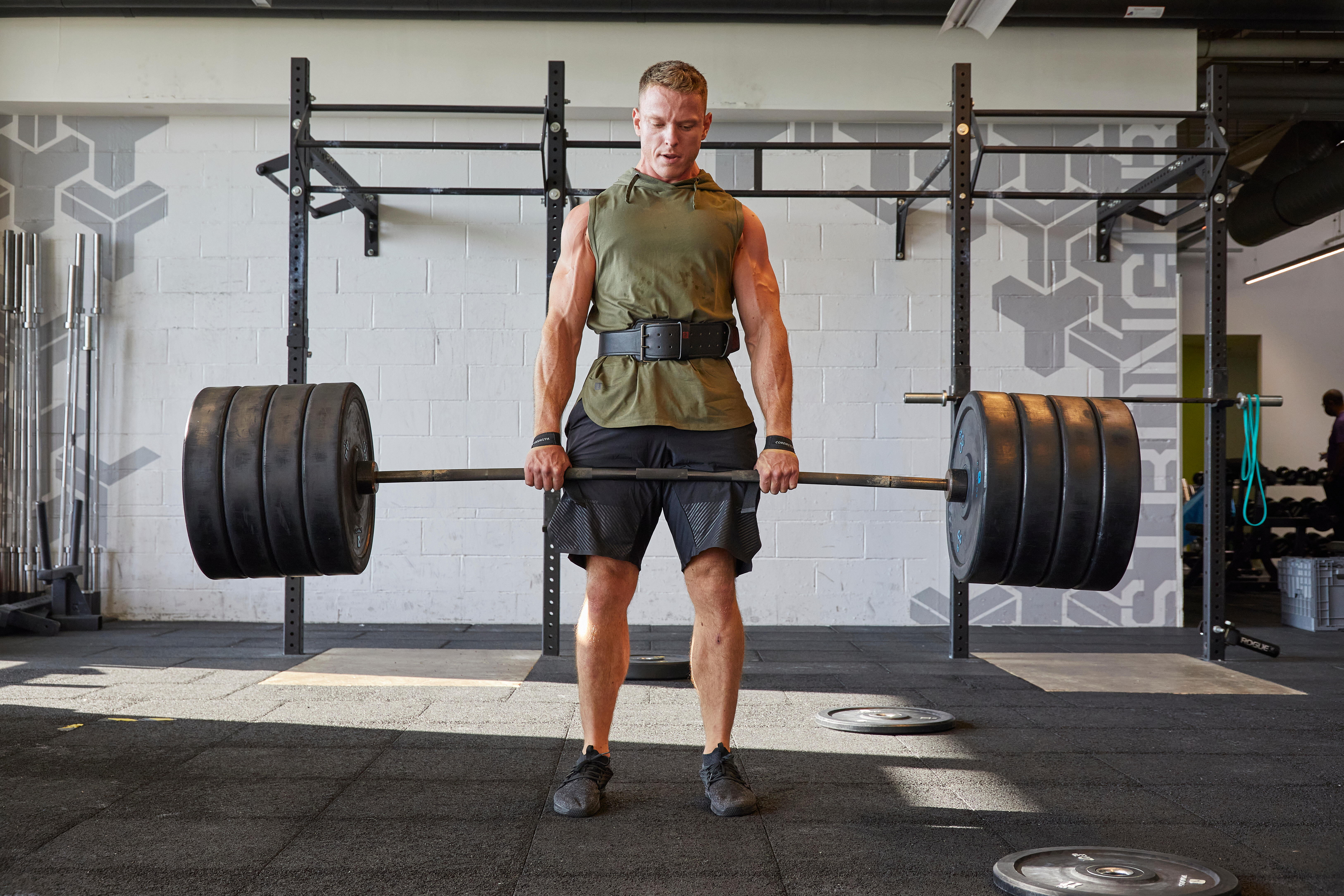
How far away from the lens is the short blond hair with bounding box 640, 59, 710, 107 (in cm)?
190

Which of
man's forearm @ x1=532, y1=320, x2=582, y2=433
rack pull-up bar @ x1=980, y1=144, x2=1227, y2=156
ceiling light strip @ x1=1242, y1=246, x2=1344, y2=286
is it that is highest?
ceiling light strip @ x1=1242, y1=246, x2=1344, y2=286

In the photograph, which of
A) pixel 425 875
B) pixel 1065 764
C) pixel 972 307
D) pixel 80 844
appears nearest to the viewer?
pixel 425 875

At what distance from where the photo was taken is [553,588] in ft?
12.1

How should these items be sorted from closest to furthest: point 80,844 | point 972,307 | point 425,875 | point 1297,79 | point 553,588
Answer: point 425,875 → point 80,844 → point 553,588 → point 972,307 → point 1297,79

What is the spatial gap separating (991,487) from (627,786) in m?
0.95

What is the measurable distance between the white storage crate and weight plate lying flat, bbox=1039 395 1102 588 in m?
3.63

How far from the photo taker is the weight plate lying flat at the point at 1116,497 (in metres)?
1.99

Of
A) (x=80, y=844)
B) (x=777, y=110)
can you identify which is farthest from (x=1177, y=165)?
(x=80, y=844)

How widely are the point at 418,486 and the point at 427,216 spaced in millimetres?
1311

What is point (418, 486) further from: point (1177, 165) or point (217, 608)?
point (1177, 165)

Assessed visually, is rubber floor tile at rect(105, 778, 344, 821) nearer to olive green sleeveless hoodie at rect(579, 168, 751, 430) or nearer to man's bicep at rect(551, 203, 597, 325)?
olive green sleeveless hoodie at rect(579, 168, 751, 430)

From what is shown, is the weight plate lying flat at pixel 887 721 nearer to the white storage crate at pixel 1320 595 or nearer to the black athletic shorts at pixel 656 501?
the black athletic shorts at pixel 656 501

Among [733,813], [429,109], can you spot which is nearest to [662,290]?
[733,813]

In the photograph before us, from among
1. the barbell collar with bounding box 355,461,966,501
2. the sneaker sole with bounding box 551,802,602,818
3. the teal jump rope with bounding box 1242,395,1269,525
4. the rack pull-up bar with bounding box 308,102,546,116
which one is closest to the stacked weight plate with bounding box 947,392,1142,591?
the barbell collar with bounding box 355,461,966,501
